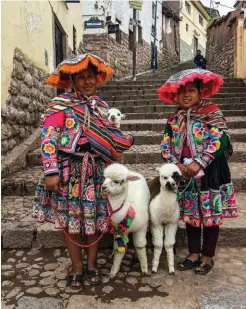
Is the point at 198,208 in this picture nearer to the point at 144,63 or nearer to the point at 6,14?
the point at 6,14

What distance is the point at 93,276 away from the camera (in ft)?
8.34

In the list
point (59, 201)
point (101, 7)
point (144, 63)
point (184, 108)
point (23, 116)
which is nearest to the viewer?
point (59, 201)

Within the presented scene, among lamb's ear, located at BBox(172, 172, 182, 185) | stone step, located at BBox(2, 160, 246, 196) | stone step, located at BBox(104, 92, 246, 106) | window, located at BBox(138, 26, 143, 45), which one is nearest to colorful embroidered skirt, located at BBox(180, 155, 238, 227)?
lamb's ear, located at BBox(172, 172, 182, 185)

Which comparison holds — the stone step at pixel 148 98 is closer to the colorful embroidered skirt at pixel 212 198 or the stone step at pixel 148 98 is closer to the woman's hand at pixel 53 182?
the colorful embroidered skirt at pixel 212 198

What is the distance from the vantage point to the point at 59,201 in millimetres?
2482

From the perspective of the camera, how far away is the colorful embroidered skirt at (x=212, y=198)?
2.58 m

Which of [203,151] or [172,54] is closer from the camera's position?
[203,151]

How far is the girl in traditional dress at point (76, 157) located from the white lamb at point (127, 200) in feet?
0.43

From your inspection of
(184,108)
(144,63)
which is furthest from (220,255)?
(144,63)

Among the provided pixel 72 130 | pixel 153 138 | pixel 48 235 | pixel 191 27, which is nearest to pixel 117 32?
pixel 153 138

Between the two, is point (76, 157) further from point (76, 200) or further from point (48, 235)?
point (48, 235)

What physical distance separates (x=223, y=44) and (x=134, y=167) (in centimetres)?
1267

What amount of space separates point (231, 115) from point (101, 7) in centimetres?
879

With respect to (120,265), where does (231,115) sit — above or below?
above
